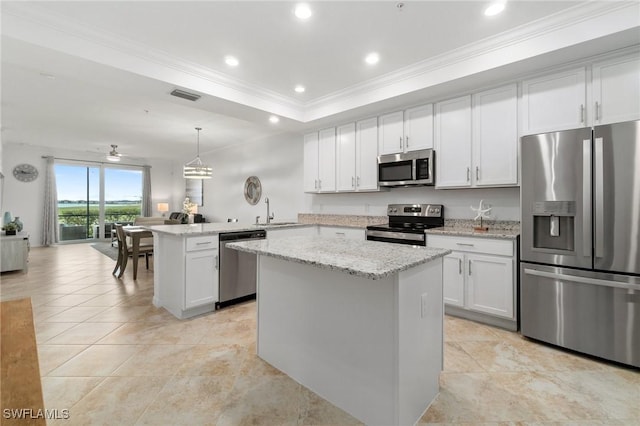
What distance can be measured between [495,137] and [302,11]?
7.36ft

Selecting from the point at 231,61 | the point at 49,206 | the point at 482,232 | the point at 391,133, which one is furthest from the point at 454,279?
the point at 49,206

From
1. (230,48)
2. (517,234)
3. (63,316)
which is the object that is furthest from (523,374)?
(63,316)

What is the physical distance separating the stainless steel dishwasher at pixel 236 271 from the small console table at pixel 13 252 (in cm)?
410

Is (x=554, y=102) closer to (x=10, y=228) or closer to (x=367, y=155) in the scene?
(x=367, y=155)

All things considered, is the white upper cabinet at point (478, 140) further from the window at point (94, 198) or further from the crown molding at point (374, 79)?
the window at point (94, 198)

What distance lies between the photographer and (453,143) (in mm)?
3348

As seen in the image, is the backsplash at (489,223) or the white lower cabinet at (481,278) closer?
the white lower cabinet at (481,278)

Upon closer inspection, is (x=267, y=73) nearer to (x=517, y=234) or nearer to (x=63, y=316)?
(x=517, y=234)

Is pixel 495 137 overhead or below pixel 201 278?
overhead

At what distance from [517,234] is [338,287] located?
209 centimetres

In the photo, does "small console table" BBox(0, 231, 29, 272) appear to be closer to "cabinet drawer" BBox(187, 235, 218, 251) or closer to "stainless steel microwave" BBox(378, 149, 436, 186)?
"cabinet drawer" BBox(187, 235, 218, 251)

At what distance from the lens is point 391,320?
1455 mm

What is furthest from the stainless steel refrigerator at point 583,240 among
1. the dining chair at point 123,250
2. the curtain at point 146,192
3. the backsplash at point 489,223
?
the curtain at point 146,192

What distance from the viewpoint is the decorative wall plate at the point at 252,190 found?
644 centimetres
